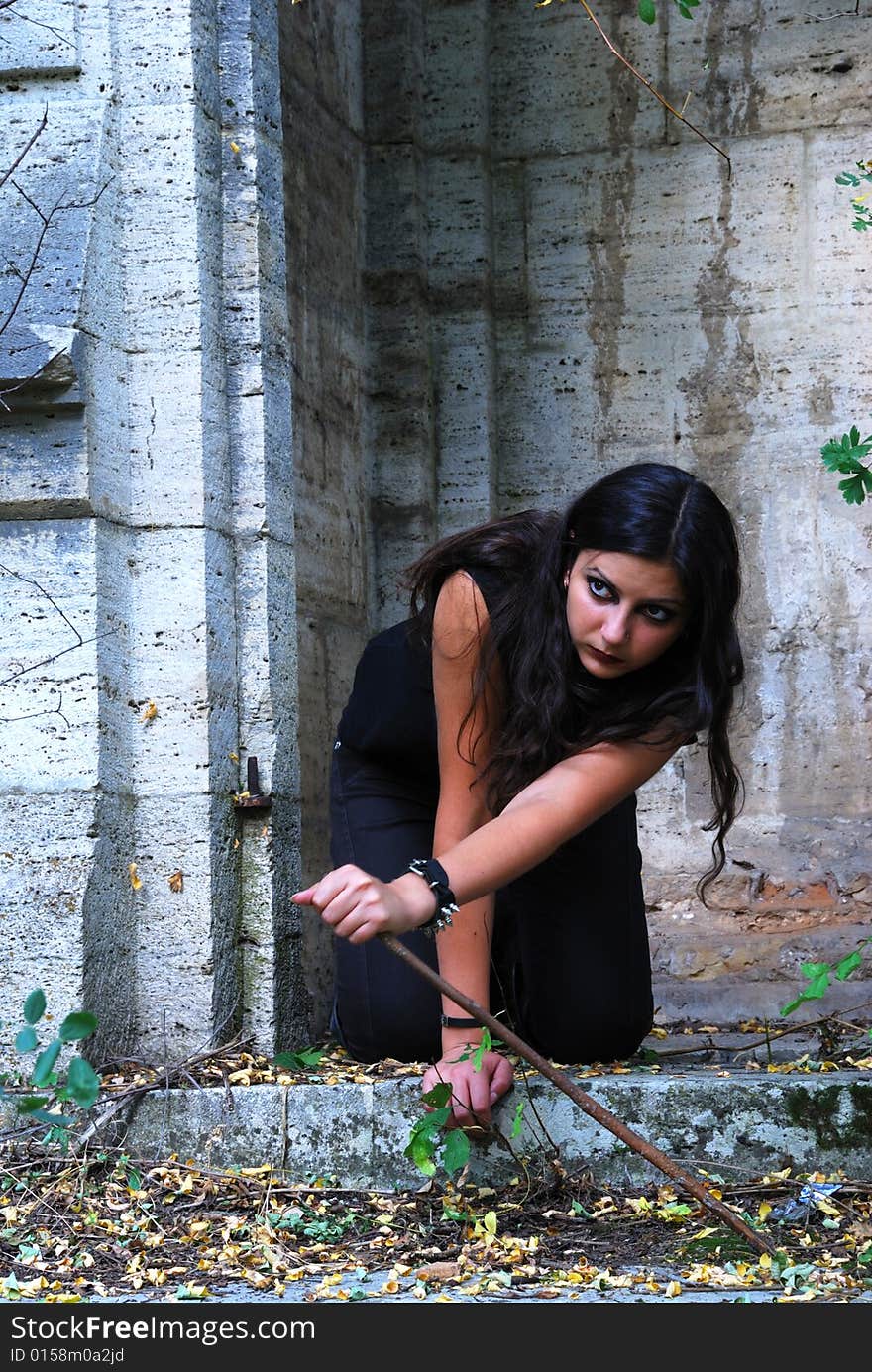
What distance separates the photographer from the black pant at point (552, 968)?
2992 millimetres

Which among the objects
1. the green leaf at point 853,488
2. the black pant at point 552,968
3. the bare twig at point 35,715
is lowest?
the black pant at point 552,968

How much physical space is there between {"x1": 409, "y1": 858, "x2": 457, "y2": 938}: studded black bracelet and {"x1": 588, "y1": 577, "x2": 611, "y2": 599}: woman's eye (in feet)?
1.92

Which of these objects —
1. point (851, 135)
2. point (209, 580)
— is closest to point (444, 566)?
point (209, 580)

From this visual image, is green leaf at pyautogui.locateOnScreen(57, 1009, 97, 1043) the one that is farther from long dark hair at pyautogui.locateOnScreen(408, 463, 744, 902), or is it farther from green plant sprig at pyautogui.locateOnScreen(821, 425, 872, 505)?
green plant sprig at pyautogui.locateOnScreen(821, 425, 872, 505)

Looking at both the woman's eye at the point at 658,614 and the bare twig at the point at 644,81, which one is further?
the bare twig at the point at 644,81

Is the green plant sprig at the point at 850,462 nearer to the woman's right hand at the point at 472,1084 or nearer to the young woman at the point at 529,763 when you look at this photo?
the young woman at the point at 529,763

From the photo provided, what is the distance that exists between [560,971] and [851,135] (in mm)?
2617

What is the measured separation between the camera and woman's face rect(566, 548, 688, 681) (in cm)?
245

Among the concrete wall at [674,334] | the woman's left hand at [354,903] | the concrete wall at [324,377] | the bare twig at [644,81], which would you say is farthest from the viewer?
the concrete wall at [674,334]

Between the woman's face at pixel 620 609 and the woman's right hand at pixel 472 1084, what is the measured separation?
69cm

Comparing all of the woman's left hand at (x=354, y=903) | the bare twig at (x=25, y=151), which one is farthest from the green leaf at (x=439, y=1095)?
the bare twig at (x=25, y=151)

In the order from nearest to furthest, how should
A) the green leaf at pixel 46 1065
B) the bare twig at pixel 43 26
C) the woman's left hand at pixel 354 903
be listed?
the green leaf at pixel 46 1065, the woman's left hand at pixel 354 903, the bare twig at pixel 43 26

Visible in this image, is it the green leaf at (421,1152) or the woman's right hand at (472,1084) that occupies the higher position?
the woman's right hand at (472,1084)

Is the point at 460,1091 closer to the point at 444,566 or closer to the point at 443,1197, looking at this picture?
the point at 443,1197
